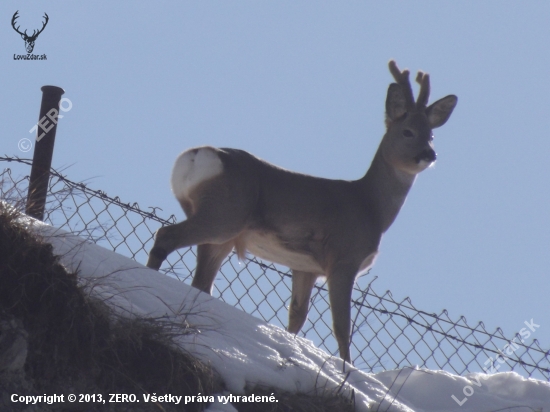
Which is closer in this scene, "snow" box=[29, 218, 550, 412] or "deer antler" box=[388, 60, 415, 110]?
"snow" box=[29, 218, 550, 412]

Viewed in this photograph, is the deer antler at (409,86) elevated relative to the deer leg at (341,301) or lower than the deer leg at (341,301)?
elevated

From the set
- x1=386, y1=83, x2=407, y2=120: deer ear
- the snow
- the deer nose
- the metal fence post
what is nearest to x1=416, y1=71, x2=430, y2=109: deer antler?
x1=386, y1=83, x2=407, y2=120: deer ear

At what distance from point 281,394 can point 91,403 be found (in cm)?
94

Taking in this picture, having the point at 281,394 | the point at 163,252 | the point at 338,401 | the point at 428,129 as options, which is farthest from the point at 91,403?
the point at 428,129

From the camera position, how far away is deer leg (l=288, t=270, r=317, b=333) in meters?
6.73

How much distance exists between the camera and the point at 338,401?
3828 millimetres

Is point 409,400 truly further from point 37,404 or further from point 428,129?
point 428,129

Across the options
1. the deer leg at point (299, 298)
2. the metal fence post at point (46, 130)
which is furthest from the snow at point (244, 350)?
the deer leg at point (299, 298)

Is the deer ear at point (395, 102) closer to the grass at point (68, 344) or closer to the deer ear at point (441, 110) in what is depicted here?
the deer ear at point (441, 110)

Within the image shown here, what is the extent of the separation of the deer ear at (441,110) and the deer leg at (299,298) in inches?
78.3

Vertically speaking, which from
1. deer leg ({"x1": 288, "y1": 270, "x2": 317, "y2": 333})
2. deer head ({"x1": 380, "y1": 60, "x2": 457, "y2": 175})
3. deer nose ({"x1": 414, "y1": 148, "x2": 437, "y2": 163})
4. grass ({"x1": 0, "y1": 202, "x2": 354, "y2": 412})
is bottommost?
grass ({"x1": 0, "y1": 202, "x2": 354, "y2": 412})

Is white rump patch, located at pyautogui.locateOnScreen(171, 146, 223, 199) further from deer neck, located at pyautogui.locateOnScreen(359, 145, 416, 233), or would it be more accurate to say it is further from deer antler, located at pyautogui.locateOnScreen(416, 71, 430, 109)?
deer antler, located at pyautogui.locateOnScreen(416, 71, 430, 109)

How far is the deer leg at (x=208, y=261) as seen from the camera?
6.51 metres

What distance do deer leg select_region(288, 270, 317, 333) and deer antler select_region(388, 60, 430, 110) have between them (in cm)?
192
